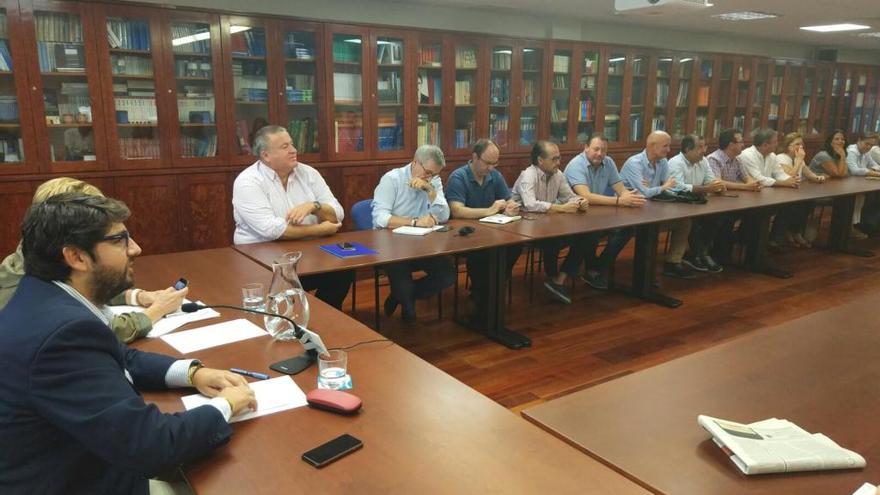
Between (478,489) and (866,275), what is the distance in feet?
17.7

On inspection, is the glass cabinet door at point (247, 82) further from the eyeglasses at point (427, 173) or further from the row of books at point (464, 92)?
the row of books at point (464, 92)

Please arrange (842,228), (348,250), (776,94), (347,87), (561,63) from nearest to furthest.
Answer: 1. (348,250)
2. (347,87)
3. (842,228)
4. (561,63)
5. (776,94)

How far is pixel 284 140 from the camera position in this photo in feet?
10.5

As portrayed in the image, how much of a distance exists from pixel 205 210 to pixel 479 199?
2.04m

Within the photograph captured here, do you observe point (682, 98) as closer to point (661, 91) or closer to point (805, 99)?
point (661, 91)

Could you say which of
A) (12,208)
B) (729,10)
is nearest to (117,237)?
(12,208)

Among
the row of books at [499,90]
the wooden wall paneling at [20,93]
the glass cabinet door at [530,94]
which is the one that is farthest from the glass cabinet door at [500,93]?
the wooden wall paneling at [20,93]

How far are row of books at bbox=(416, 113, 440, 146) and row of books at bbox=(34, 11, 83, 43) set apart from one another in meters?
2.59

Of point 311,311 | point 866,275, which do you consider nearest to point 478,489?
point 311,311

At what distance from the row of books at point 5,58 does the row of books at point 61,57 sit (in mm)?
163

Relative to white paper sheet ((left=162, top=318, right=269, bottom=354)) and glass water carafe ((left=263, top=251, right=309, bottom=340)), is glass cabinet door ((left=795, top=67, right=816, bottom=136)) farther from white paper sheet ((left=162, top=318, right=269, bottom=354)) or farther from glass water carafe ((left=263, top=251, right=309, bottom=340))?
white paper sheet ((left=162, top=318, right=269, bottom=354))

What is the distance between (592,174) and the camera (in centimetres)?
475

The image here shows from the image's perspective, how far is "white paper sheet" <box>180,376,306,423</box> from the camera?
135 cm

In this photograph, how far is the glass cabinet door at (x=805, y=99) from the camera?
8.41 m
